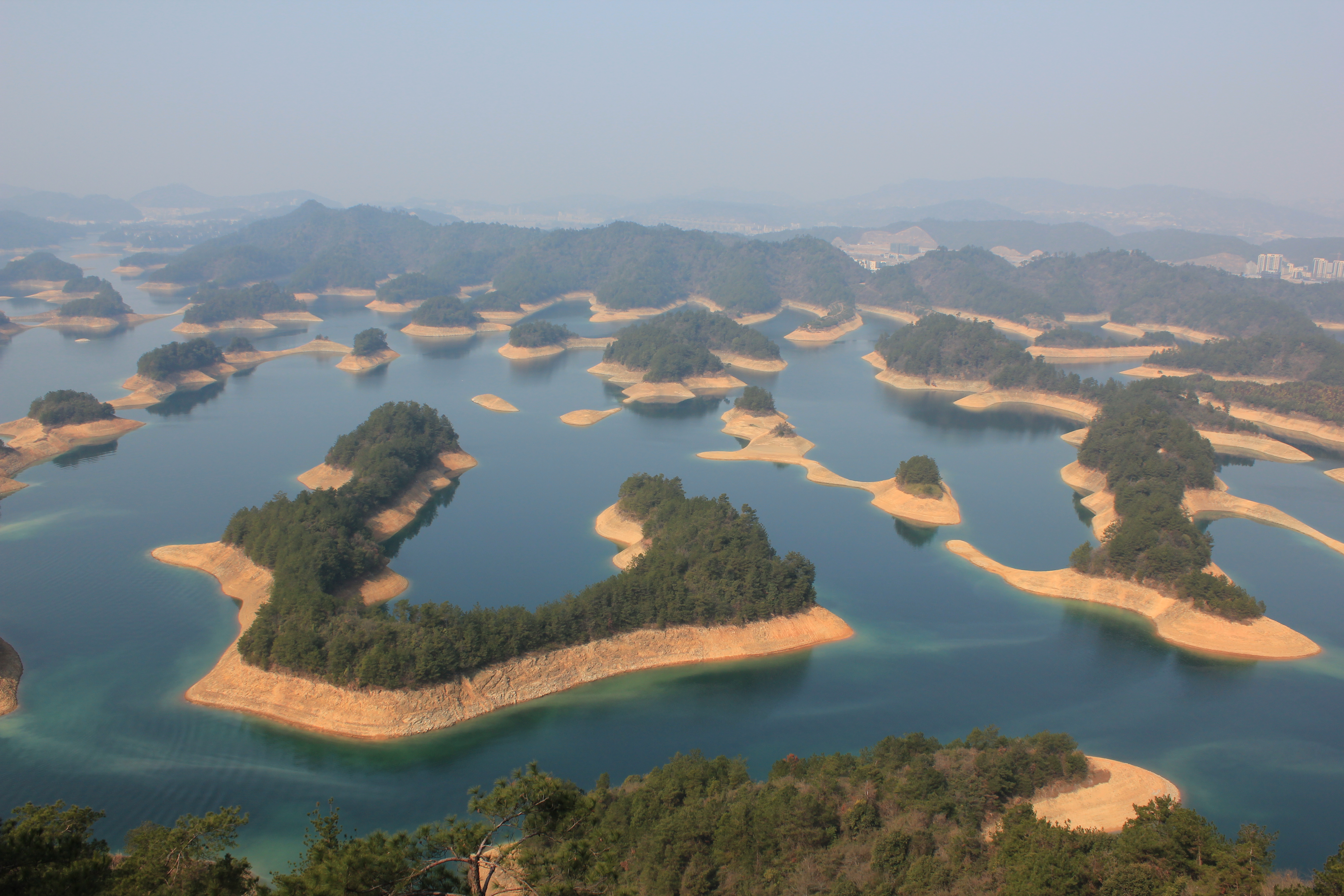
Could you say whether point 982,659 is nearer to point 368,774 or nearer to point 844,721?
point 844,721

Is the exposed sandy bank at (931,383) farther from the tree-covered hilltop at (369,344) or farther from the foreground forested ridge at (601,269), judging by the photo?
the tree-covered hilltop at (369,344)

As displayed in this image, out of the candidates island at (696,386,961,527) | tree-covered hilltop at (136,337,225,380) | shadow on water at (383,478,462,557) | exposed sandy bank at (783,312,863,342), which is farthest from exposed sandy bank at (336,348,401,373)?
exposed sandy bank at (783,312,863,342)

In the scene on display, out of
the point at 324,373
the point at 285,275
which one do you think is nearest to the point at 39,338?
the point at 324,373

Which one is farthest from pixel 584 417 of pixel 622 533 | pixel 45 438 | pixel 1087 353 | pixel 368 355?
pixel 1087 353

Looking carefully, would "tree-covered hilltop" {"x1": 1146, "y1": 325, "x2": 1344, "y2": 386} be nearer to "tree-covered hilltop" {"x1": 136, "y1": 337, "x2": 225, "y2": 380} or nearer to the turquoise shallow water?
the turquoise shallow water

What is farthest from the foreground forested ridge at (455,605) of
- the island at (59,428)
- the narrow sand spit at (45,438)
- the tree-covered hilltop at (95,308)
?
the tree-covered hilltop at (95,308)
